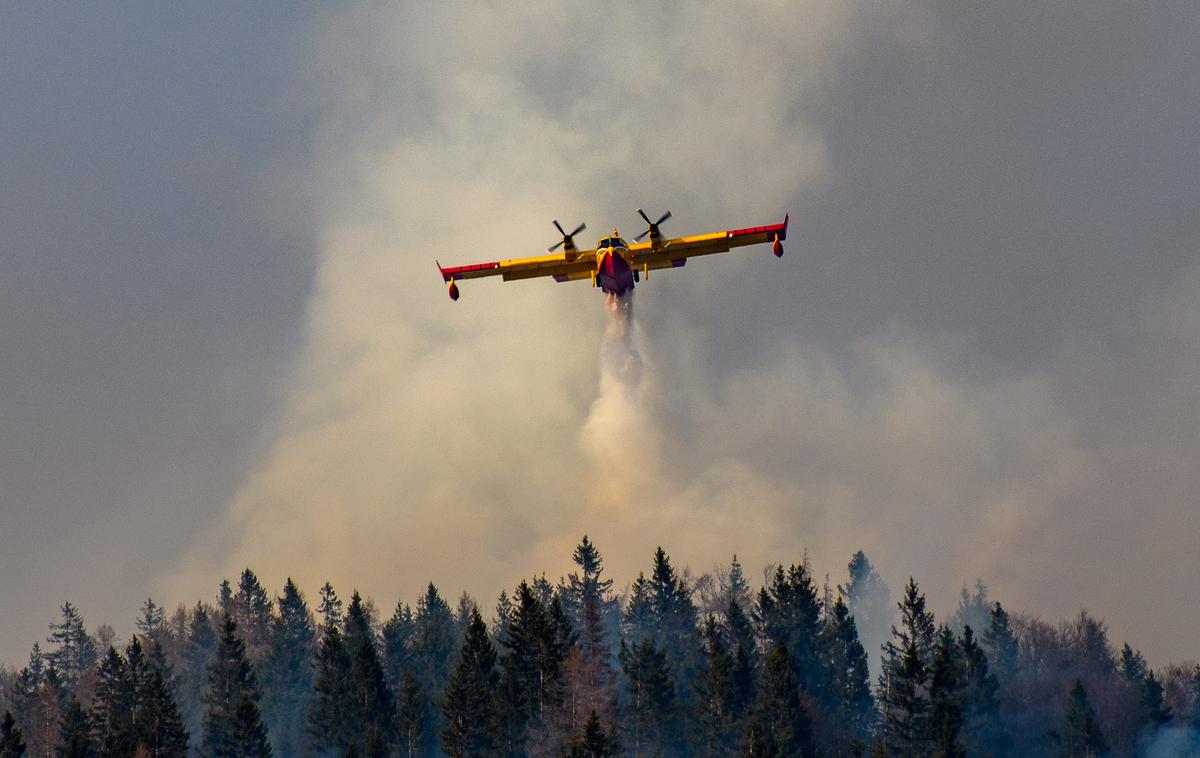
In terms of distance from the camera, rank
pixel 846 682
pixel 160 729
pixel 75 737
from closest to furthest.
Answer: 1. pixel 75 737
2. pixel 160 729
3. pixel 846 682

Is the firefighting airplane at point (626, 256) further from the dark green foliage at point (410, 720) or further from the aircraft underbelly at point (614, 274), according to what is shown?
the dark green foliage at point (410, 720)

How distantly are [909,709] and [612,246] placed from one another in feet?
118

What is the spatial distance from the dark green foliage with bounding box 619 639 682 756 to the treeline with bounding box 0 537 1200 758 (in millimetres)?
130

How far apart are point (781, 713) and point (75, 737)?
41472 millimetres

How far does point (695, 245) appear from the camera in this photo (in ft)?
314

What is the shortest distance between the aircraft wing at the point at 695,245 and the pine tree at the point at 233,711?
35464 mm

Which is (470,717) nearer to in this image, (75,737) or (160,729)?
(160,729)

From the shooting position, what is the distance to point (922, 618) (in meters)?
123

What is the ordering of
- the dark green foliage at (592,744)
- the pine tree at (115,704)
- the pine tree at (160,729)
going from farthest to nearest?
the pine tree at (115,704) → the pine tree at (160,729) → the dark green foliage at (592,744)

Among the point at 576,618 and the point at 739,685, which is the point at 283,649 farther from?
the point at 739,685

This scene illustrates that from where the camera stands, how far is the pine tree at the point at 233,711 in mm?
96312

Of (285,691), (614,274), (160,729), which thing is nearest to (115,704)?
(160,729)

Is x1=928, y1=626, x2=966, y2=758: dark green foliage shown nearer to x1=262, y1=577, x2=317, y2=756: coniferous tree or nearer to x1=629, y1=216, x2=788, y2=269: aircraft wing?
x1=629, y1=216, x2=788, y2=269: aircraft wing

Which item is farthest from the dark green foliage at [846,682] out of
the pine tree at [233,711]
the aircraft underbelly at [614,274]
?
the pine tree at [233,711]
